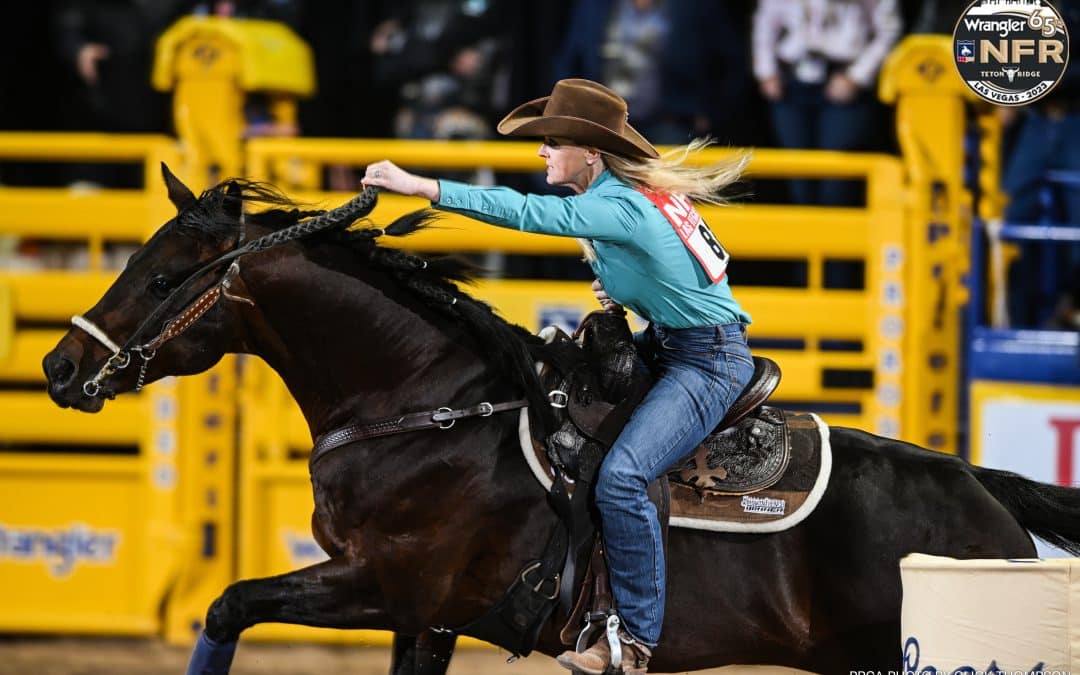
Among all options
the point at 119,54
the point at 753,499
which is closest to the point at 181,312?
the point at 753,499

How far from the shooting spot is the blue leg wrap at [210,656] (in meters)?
3.62

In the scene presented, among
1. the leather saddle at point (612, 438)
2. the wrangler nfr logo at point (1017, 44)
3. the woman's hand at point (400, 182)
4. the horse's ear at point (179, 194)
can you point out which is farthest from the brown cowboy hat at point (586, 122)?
the wrangler nfr logo at point (1017, 44)

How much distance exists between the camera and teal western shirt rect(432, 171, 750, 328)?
3.35 metres

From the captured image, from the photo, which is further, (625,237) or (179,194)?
(179,194)

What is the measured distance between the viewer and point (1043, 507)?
3811 mm

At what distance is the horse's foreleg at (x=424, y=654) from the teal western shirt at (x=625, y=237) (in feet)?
3.76

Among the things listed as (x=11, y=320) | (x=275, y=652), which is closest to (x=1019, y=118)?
(x=275, y=652)

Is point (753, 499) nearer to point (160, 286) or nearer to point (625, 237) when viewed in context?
point (625, 237)

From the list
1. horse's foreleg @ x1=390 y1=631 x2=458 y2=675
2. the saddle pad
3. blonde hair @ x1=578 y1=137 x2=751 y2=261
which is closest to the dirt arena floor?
horse's foreleg @ x1=390 y1=631 x2=458 y2=675

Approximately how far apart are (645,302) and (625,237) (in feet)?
0.96

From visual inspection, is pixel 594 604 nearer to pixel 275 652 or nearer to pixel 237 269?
pixel 237 269

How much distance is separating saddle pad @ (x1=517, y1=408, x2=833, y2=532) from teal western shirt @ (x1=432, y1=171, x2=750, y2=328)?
452 mm

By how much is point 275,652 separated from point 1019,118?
4.37 meters

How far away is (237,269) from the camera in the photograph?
3.70 meters
